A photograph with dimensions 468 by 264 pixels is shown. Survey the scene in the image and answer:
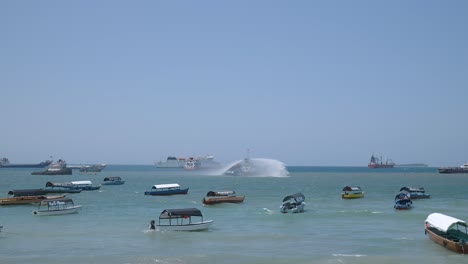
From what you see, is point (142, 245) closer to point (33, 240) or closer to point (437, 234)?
point (33, 240)

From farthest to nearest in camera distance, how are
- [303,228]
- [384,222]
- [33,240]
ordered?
[384,222] < [303,228] < [33,240]

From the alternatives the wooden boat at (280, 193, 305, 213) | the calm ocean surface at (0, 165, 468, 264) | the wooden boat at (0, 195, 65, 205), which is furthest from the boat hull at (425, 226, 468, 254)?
the wooden boat at (0, 195, 65, 205)

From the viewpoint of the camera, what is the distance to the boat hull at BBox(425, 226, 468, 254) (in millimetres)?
38375

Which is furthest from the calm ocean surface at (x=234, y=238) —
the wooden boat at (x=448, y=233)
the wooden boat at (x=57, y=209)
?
the wooden boat at (x=57, y=209)

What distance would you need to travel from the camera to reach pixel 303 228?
5288 cm

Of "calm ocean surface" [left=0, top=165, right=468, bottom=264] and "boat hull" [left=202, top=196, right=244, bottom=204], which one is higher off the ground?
"boat hull" [left=202, top=196, right=244, bottom=204]

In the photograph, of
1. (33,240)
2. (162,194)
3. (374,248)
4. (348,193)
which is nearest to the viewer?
(374,248)

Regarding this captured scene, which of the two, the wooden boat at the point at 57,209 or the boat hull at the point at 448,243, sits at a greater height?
the wooden boat at the point at 57,209

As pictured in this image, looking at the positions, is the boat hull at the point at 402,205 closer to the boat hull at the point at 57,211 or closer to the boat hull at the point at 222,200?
the boat hull at the point at 222,200

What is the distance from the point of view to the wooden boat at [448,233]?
1527 inches

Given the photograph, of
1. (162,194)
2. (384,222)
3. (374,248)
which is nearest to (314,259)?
(374,248)

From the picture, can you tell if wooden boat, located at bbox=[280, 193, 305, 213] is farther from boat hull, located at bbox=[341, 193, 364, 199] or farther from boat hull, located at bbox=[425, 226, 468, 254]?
boat hull, located at bbox=[425, 226, 468, 254]

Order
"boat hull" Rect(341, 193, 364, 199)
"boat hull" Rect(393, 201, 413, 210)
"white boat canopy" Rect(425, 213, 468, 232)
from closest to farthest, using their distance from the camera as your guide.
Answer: "white boat canopy" Rect(425, 213, 468, 232)
"boat hull" Rect(393, 201, 413, 210)
"boat hull" Rect(341, 193, 364, 199)

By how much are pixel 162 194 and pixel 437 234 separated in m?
62.5
